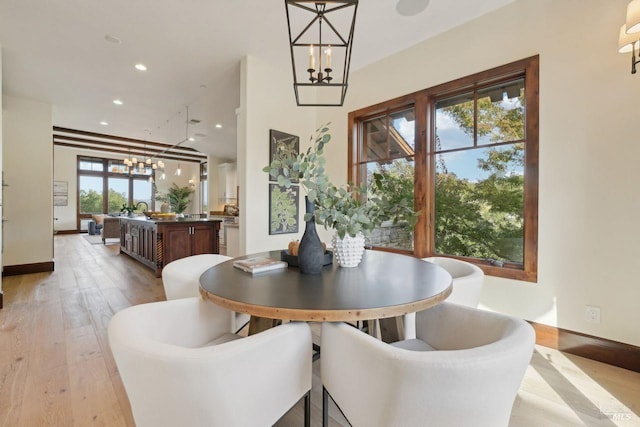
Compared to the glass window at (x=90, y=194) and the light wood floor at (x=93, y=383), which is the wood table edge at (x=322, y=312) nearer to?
the light wood floor at (x=93, y=383)

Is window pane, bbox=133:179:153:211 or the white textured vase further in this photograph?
window pane, bbox=133:179:153:211

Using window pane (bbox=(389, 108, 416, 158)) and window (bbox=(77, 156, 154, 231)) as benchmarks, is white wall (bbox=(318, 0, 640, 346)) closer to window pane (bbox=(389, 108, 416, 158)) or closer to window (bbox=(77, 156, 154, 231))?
window pane (bbox=(389, 108, 416, 158))

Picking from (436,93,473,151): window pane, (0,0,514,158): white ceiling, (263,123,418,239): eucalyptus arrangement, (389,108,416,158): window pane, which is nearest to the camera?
(263,123,418,239): eucalyptus arrangement

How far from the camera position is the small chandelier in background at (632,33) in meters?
1.53

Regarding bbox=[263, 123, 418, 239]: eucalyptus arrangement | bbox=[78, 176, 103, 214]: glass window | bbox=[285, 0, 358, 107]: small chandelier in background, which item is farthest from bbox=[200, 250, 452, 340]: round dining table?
bbox=[78, 176, 103, 214]: glass window

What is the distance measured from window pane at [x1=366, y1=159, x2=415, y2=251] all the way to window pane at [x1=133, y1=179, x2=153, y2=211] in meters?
12.0

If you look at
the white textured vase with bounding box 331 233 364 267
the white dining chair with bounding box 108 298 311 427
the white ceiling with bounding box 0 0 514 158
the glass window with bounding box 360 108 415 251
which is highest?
the white ceiling with bounding box 0 0 514 158

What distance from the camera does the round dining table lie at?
958mm

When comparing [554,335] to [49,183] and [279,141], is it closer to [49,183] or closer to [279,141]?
[279,141]

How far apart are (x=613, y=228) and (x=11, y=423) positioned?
3.86m

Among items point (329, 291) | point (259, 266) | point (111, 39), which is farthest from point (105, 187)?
point (329, 291)

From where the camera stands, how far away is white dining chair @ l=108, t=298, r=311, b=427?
2.48 ft

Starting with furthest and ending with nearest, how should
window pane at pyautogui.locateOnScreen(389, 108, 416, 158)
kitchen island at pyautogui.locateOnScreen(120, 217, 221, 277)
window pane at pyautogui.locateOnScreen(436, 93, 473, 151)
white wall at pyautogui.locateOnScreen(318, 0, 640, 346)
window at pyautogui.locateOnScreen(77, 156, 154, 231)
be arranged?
window at pyautogui.locateOnScreen(77, 156, 154, 231) < kitchen island at pyautogui.locateOnScreen(120, 217, 221, 277) < window pane at pyautogui.locateOnScreen(389, 108, 416, 158) < window pane at pyautogui.locateOnScreen(436, 93, 473, 151) < white wall at pyautogui.locateOnScreen(318, 0, 640, 346)

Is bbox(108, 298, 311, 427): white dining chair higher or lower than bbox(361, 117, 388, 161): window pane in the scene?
lower
